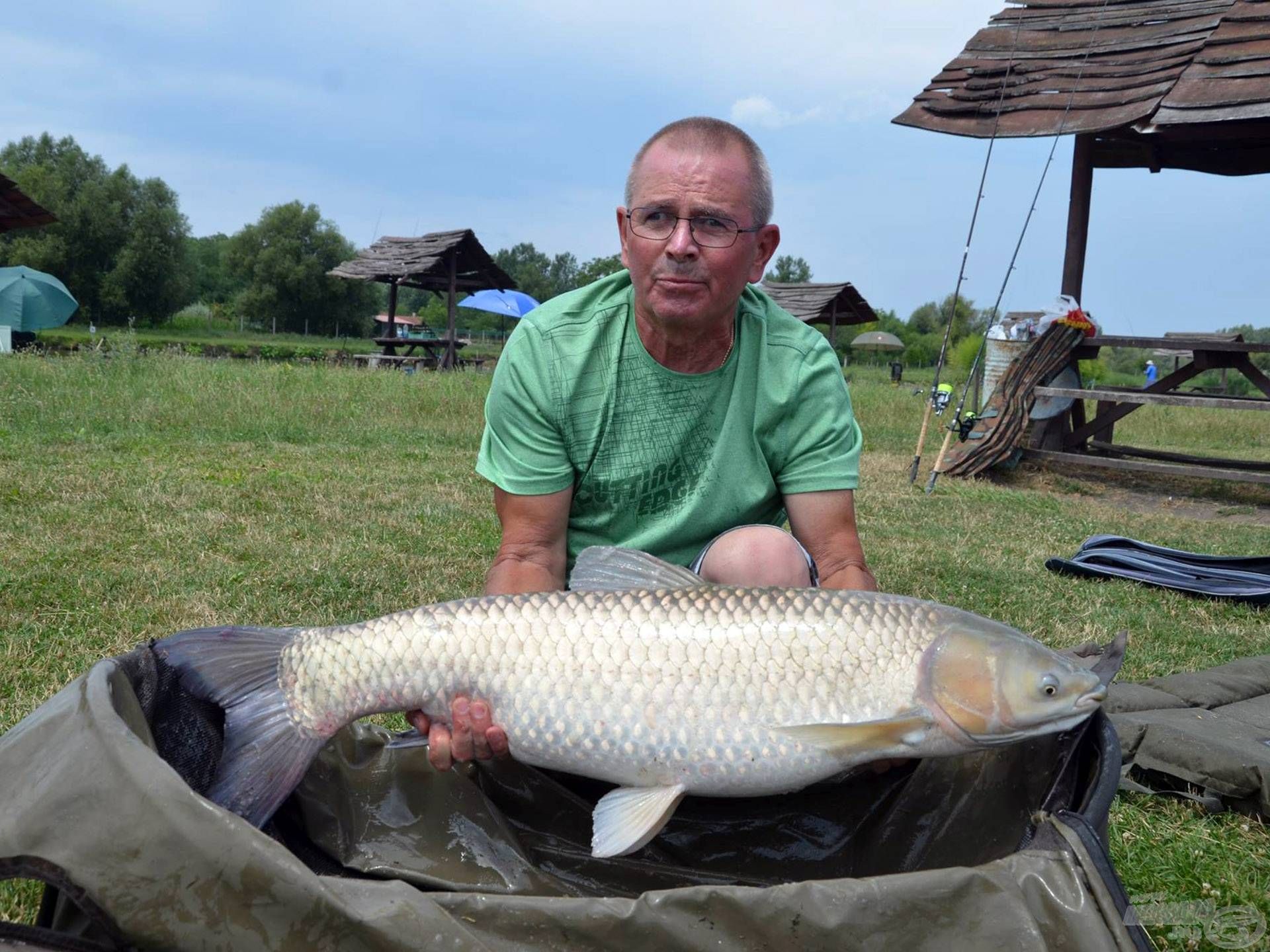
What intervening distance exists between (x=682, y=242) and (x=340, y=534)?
304 cm

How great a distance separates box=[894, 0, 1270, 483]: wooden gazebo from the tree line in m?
31.4

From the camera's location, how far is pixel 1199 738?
235 centimetres

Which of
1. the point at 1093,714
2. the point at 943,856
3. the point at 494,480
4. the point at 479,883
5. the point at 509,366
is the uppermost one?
the point at 509,366

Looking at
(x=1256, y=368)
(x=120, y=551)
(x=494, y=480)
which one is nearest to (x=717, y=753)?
(x=494, y=480)

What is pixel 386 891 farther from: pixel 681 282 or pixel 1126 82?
pixel 1126 82

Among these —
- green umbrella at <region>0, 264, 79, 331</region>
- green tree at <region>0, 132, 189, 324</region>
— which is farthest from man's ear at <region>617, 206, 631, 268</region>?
green tree at <region>0, 132, 189, 324</region>

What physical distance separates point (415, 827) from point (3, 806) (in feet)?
2.48

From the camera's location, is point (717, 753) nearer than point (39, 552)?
Yes

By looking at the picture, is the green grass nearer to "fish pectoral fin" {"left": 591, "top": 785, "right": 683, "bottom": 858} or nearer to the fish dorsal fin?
the fish dorsal fin

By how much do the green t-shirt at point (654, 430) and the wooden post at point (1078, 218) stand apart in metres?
7.11

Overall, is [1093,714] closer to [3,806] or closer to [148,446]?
[3,806]

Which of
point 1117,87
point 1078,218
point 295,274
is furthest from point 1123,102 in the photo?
point 295,274

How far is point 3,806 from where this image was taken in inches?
51.9

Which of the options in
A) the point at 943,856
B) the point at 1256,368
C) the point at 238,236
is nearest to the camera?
the point at 943,856
